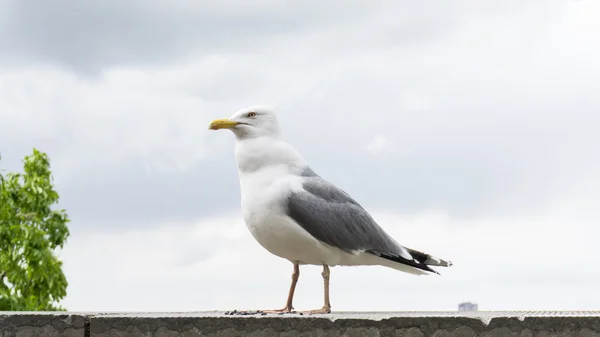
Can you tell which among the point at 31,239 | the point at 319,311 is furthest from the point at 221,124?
the point at 31,239

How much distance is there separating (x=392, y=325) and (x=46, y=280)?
17.2 metres

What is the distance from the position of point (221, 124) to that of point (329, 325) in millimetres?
1911

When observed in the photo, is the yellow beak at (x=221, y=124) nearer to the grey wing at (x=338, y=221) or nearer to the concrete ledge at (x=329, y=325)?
the grey wing at (x=338, y=221)

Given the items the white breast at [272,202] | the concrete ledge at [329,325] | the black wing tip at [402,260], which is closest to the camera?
the concrete ledge at [329,325]

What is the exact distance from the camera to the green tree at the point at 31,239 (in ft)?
70.6

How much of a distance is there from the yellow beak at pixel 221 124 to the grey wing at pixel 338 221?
764mm

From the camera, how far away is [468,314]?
6.44m

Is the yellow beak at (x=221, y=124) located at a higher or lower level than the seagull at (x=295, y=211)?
higher

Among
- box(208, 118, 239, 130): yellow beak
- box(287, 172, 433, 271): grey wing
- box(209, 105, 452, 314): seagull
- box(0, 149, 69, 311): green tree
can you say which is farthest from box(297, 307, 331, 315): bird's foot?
box(0, 149, 69, 311): green tree

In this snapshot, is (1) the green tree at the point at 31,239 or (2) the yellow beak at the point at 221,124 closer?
(2) the yellow beak at the point at 221,124

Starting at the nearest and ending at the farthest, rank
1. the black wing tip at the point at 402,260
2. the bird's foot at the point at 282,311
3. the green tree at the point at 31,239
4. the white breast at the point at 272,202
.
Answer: the white breast at the point at 272,202 < the bird's foot at the point at 282,311 < the black wing tip at the point at 402,260 < the green tree at the point at 31,239

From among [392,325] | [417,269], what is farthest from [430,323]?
[417,269]

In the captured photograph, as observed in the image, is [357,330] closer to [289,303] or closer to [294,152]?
[289,303]

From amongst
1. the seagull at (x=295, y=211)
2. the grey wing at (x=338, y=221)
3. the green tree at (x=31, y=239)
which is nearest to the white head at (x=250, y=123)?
the seagull at (x=295, y=211)
